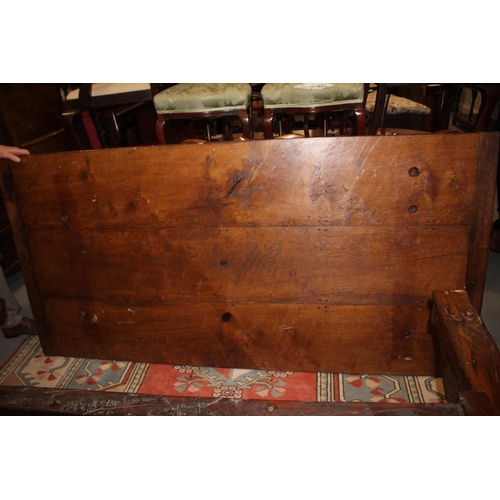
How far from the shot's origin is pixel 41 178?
152 cm

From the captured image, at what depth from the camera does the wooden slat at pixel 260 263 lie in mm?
1382

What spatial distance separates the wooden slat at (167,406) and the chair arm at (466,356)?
0.21 ft

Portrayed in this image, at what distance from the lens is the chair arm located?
948mm

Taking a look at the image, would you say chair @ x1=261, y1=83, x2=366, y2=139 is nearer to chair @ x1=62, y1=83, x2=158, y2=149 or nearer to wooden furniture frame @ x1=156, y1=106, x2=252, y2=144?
wooden furniture frame @ x1=156, y1=106, x2=252, y2=144

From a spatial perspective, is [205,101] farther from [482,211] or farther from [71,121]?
[482,211]

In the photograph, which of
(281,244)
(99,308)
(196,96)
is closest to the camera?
(281,244)

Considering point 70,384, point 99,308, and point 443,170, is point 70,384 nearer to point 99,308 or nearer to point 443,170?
point 99,308

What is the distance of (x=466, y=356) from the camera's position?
1065mm

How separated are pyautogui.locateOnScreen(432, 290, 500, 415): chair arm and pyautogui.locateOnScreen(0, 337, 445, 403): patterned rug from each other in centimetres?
35

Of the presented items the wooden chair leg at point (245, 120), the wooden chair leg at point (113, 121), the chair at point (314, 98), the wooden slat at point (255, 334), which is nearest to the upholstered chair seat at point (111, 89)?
the wooden chair leg at point (113, 121)

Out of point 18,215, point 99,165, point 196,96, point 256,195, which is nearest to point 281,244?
point 256,195

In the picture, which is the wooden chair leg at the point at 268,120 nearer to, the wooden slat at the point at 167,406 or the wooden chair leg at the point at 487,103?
the wooden chair leg at the point at 487,103

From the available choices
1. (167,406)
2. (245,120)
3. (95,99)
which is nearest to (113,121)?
(95,99)

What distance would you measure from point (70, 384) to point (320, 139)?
137 cm
